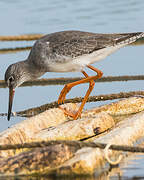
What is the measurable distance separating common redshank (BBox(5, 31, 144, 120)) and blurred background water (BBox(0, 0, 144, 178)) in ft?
3.68

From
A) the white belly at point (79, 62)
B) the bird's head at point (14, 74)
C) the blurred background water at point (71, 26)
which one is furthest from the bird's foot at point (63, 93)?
the blurred background water at point (71, 26)

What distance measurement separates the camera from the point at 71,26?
74.1 feet

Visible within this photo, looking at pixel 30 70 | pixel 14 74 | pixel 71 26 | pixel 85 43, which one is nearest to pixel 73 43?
pixel 85 43

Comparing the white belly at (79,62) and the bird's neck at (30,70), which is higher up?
the white belly at (79,62)

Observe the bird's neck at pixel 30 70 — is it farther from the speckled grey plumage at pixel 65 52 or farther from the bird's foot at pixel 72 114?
the bird's foot at pixel 72 114

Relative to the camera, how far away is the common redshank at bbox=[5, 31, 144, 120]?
12.0 metres

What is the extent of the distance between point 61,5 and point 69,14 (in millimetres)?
2130

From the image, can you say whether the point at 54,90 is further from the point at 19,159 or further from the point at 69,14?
the point at 69,14

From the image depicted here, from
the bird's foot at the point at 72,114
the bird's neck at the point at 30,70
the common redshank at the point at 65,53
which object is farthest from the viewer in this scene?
A: the bird's neck at the point at 30,70

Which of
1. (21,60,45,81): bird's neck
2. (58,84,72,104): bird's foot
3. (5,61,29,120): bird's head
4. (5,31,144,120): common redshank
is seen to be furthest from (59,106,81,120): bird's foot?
(5,61,29,120): bird's head

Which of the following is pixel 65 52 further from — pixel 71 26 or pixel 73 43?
pixel 71 26

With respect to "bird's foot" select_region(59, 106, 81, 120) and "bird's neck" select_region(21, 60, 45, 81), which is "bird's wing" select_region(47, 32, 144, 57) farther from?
"bird's foot" select_region(59, 106, 81, 120)

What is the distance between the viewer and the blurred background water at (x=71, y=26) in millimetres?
15008

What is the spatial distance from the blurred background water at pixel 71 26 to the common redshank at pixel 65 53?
1121 mm
